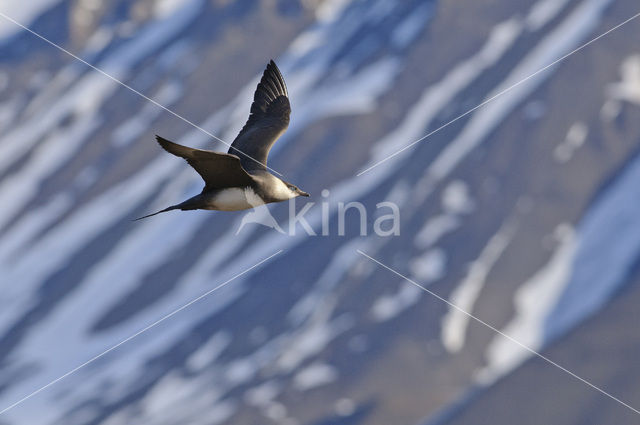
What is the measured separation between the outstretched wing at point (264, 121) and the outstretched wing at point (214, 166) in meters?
1.55

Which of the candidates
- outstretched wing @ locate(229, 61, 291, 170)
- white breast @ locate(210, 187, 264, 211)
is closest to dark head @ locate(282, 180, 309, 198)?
outstretched wing @ locate(229, 61, 291, 170)

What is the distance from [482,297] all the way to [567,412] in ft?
108

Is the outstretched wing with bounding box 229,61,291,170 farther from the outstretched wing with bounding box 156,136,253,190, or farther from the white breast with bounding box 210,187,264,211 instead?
the outstretched wing with bounding box 156,136,253,190

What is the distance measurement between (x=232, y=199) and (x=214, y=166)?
0.66m

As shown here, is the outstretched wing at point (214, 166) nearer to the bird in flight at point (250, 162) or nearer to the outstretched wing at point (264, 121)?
the bird in flight at point (250, 162)

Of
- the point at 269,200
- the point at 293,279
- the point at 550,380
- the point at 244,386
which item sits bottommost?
the point at 269,200

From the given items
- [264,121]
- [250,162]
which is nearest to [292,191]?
[250,162]

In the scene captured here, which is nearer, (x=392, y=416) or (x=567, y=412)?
(x=567, y=412)

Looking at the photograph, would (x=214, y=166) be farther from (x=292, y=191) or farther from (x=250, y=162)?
(x=250, y=162)

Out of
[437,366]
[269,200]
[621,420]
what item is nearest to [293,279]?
[437,366]

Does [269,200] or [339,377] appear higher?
[339,377]

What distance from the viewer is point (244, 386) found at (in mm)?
185000

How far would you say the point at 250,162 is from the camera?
11.8 meters

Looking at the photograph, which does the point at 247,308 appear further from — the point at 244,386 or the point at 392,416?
the point at 392,416
